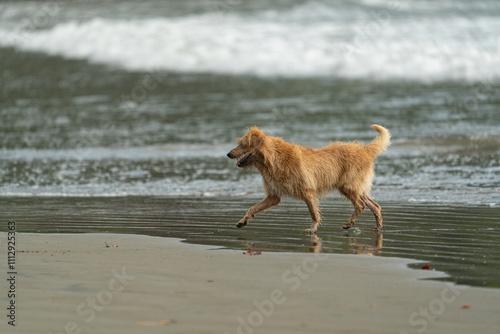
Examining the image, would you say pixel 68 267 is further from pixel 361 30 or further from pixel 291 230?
pixel 361 30

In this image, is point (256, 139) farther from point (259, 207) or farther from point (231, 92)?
point (231, 92)

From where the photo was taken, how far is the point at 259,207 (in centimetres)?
795

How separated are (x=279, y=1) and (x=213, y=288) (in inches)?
1091

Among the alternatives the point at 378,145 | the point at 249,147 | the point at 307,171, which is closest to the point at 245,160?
the point at 249,147

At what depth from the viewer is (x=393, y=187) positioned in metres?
10.6

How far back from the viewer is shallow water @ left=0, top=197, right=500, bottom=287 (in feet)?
21.1

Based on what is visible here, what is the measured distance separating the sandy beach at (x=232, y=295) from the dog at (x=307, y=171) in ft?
5.23

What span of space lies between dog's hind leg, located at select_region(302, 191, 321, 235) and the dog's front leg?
377mm

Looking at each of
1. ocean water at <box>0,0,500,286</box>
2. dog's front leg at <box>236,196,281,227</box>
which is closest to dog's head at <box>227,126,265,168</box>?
dog's front leg at <box>236,196,281,227</box>

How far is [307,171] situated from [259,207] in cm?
67

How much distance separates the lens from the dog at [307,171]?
7.85 m

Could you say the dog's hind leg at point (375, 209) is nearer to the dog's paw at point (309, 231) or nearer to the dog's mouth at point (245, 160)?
the dog's paw at point (309, 231)

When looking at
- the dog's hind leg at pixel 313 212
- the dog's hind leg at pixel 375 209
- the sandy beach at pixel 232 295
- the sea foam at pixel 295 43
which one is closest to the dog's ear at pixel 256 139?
the dog's hind leg at pixel 313 212

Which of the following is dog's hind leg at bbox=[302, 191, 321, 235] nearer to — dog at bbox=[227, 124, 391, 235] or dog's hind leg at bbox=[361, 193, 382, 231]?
dog at bbox=[227, 124, 391, 235]
